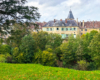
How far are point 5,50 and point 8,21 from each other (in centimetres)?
2400

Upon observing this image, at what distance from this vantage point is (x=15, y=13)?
7.92 metres

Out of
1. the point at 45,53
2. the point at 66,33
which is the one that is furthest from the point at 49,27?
the point at 45,53

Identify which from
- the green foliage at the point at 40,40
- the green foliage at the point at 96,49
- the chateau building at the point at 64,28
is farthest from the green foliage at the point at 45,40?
the chateau building at the point at 64,28

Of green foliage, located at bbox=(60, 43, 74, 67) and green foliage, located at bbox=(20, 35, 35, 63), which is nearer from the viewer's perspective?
green foliage, located at bbox=(20, 35, 35, 63)

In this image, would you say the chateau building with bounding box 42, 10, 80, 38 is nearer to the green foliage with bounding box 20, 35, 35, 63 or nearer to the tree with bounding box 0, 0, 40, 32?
the green foliage with bounding box 20, 35, 35, 63

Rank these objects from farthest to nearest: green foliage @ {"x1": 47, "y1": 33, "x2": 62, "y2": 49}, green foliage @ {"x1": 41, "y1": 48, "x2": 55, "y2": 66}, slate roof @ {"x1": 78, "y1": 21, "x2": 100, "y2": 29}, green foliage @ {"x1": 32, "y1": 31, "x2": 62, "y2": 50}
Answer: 1. slate roof @ {"x1": 78, "y1": 21, "x2": 100, "y2": 29}
2. green foliage @ {"x1": 47, "y1": 33, "x2": 62, "y2": 49}
3. green foliage @ {"x1": 32, "y1": 31, "x2": 62, "y2": 50}
4. green foliage @ {"x1": 41, "y1": 48, "x2": 55, "y2": 66}

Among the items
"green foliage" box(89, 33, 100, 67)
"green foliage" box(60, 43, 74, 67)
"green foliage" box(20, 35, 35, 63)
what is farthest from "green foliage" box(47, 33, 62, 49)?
"green foliage" box(89, 33, 100, 67)

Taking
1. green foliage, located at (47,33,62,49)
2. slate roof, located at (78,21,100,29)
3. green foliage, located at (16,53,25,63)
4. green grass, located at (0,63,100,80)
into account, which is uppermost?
slate roof, located at (78,21,100,29)

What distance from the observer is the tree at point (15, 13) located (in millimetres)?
7566

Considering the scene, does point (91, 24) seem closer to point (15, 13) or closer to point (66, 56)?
point (66, 56)

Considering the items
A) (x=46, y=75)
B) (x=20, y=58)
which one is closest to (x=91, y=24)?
(x=20, y=58)

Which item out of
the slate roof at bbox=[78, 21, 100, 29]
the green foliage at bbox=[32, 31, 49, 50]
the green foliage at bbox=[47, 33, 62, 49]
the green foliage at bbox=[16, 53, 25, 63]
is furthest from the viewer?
the slate roof at bbox=[78, 21, 100, 29]

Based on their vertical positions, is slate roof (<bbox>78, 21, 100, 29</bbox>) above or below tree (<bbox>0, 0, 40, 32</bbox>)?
above

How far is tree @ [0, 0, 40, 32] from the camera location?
24.8 feet
